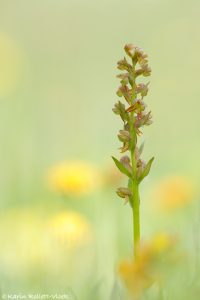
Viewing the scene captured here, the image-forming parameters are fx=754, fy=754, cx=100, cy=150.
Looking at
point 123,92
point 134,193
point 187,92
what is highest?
point 187,92

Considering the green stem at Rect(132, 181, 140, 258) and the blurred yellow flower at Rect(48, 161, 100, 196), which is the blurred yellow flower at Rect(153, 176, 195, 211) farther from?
the green stem at Rect(132, 181, 140, 258)

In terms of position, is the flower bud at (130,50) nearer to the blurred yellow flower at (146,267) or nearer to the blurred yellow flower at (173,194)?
the blurred yellow flower at (146,267)

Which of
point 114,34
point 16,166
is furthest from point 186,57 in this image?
point 16,166

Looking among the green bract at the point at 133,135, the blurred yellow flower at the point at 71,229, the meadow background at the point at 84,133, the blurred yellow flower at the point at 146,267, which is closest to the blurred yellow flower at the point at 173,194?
the meadow background at the point at 84,133

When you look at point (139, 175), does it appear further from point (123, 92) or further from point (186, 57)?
point (186, 57)

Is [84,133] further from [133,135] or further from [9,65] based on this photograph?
[133,135]
